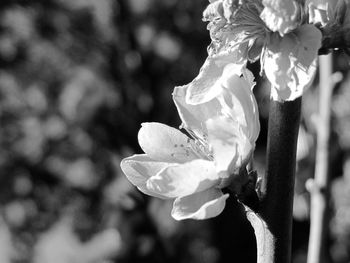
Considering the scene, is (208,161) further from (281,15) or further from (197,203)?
(281,15)

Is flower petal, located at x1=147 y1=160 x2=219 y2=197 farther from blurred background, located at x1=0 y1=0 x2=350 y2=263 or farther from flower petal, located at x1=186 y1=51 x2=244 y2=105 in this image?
blurred background, located at x1=0 y1=0 x2=350 y2=263

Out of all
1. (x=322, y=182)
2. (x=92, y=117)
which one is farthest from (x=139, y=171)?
(x=92, y=117)

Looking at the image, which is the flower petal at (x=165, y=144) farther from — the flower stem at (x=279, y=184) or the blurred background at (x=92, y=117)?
the blurred background at (x=92, y=117)

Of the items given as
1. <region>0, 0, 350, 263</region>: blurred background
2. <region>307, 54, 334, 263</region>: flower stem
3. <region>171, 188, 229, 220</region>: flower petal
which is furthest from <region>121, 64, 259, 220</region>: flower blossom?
<region>0, 0, 350, 263</region>: blurred background

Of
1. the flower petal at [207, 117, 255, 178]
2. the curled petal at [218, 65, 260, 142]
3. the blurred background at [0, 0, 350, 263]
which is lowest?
the blurred background at [0, 0, 350, 263]

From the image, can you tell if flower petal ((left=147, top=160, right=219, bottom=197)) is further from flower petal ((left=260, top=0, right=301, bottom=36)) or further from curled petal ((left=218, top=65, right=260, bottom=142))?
flower petal ((left=260, top=0, right=301, bottom=36))

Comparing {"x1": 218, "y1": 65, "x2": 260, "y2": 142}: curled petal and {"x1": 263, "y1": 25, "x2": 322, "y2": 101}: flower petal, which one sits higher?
{"x1": 263, "y1": 25, "x2": 322, "y2": 101}: flower petal

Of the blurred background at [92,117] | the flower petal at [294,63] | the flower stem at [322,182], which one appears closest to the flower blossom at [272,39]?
the flower petal at [294,63]

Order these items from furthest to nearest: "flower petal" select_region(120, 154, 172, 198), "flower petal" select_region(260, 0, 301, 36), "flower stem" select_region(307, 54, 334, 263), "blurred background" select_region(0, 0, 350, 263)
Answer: "blurred background" select_region(0, 0, 350, 263)
"flower stem" select_region(307, 54, 334, 263)
"flower petal" select_region(120, 154, 172, 198)
"flower petal" select_region(260, 0, 301, 36)

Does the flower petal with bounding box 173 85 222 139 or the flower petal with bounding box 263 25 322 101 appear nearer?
the flower petal with bounding box 263 25 322 101

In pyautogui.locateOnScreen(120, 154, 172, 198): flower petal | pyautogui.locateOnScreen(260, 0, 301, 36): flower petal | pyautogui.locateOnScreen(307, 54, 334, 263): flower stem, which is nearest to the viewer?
pyautogui.locateOnScreen(260, 0, 301, 36): flower petal
